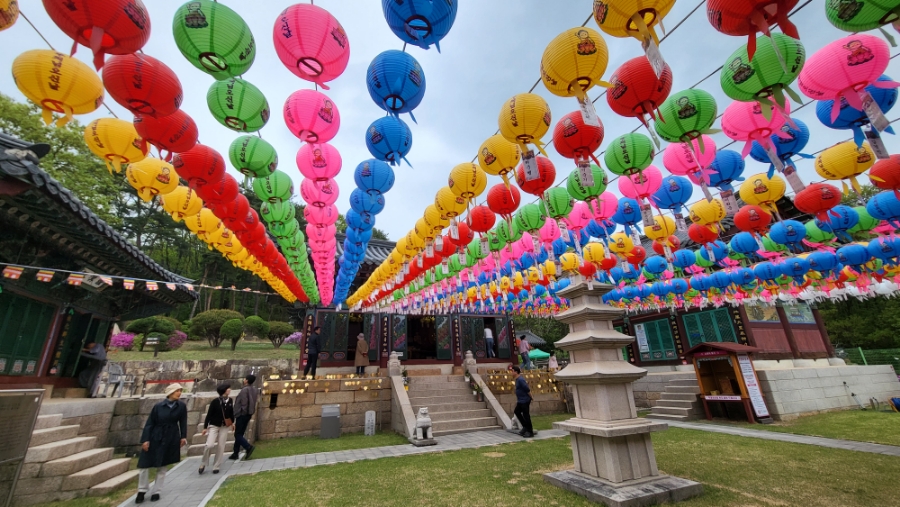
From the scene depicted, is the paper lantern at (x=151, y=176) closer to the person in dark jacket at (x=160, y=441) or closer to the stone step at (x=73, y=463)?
the person in dark jacket at (x=160, y=441)

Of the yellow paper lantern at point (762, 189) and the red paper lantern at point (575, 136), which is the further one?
the yellow paper lantern at point (762, 189)

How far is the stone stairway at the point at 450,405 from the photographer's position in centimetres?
1017

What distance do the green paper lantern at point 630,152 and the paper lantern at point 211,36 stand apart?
4.40m

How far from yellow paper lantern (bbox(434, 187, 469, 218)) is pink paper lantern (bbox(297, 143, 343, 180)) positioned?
1.80 m

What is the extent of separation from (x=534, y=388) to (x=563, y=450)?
21.6 feet

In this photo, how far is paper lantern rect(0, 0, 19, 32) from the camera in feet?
8.34

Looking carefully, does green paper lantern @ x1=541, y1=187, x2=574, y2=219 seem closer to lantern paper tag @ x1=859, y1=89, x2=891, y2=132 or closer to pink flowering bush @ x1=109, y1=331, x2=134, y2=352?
lantern paper tag @ x1=859, y1=89, x2=891, y2=132

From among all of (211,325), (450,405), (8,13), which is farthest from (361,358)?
(211,325)

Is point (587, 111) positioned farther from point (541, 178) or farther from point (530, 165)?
point (541, 178)

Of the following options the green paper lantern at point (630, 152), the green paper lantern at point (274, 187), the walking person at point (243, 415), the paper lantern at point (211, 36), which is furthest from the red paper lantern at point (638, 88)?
the walking person at point (243, 415)

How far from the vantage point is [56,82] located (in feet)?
10.3

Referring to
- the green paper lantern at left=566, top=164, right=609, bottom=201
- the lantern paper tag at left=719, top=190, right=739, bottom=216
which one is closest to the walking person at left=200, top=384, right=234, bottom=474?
the green paper lantern at left=566, top=164, right=609, bottom=201

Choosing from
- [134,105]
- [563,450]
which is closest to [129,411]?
[134,105]

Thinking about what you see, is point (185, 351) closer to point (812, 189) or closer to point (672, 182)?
point (672, 182)
